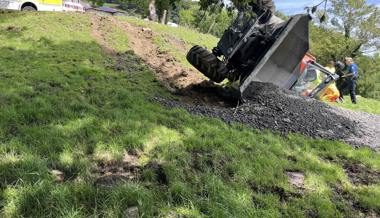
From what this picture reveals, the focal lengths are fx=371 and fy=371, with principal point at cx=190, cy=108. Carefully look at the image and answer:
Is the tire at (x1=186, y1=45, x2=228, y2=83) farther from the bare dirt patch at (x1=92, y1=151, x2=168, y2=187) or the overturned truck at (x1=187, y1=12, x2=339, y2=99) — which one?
the bare dirt patch at (x1=92, y1=151, x2=168, y2=187)

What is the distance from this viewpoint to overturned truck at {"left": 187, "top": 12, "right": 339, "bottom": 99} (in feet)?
26.6

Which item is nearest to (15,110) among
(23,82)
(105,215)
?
(23,82)

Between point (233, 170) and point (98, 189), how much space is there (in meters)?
1.73

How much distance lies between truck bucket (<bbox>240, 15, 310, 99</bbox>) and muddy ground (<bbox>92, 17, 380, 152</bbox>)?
0.27 m

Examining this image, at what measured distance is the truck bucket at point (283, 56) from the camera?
8062 mm

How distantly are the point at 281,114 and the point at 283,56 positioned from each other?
5.32ft

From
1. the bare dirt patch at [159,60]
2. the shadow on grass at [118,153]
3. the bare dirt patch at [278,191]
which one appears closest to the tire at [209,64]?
the bare dirt patch at [159,60]

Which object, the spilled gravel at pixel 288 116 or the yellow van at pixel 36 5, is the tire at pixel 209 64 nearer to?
the spilled gravel at pixel 288 116

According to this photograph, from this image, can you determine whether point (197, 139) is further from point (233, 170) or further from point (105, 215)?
point (105, 215)

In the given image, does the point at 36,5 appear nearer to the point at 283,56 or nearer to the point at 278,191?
the point at 283,56

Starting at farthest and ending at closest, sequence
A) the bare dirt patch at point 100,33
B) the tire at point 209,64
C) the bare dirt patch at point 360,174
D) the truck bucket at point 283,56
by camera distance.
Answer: the bare dirt patch at point 100,33 → the tire at point 209,64 → the truck bucket at point 283,56 → the bare dirt patch at point 360,174

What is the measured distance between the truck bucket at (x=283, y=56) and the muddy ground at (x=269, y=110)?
0.27 metres

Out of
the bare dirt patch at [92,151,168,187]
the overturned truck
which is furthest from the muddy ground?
the bare dirt patch at [92,151,168,187]

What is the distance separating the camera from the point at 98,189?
3.60 metres
